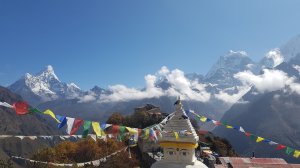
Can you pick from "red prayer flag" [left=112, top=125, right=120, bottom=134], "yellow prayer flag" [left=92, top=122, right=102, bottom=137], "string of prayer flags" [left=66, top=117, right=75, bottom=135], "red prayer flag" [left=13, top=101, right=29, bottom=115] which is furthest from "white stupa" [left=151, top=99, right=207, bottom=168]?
"red prayer flag" [left=13, top=101, right=29, bottom=115]

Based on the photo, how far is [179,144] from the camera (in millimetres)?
23469

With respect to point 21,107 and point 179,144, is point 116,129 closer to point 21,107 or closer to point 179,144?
point 179,144

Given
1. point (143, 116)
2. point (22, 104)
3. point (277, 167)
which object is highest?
point (143, 116)

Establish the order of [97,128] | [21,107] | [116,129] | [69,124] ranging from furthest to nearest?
[116,129], [97,128], [69,124], [21,107]

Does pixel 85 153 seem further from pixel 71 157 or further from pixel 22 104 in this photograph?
pixel 22 104

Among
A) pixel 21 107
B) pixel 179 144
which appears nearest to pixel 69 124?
pixel 21 107

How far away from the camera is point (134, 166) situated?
64.1 m

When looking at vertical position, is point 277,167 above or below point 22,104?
below

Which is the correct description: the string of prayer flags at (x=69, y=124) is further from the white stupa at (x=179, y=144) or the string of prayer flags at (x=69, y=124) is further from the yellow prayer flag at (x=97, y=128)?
the white stupa at (x=179, y=144)

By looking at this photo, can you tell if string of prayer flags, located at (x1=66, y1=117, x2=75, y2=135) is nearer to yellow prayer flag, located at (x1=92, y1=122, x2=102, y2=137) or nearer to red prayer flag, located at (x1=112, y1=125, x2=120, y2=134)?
yellow prayer flag, located at (x1=92, y1=122, x2=102, y2=137)

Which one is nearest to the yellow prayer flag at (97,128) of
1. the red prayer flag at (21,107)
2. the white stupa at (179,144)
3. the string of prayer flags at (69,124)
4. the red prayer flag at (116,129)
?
the string of prayer flags at (69,124)

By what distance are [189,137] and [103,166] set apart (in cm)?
3581

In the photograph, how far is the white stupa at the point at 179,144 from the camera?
2336 centimetres

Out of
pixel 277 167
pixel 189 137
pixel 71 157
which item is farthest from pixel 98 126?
pixel 71 157
